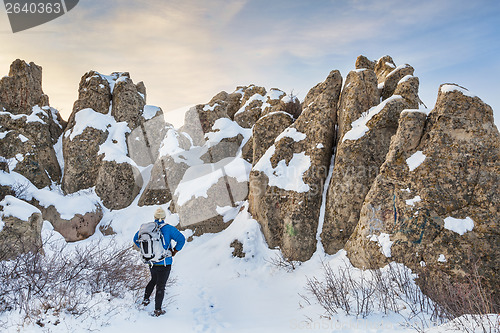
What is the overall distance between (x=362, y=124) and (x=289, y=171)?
12.4 feet

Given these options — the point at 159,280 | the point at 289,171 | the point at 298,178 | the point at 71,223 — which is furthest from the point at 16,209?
the point at 71,223

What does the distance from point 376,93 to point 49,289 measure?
13657 mm

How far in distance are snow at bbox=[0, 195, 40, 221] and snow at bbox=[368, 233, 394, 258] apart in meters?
11.7

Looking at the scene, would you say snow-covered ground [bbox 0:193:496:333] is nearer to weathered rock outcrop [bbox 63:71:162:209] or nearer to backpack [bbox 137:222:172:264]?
backpack [bbox 137:222:172:264]

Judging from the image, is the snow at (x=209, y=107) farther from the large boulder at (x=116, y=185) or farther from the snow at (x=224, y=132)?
the large boulder at (x=116, y=185)

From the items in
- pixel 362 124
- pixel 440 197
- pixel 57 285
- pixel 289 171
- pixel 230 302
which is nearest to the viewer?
pixel 57 285

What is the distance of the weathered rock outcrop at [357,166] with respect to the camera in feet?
37.6

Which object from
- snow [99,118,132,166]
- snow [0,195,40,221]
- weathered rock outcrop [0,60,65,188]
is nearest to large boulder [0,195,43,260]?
snow [0,195,40,221]

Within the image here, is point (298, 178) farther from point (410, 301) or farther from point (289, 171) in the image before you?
point (410, 301)

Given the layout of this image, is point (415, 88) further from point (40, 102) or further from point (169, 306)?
point (40, 102)

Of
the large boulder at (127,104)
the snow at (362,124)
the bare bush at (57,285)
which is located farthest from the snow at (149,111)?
the bare bush at (57,285)

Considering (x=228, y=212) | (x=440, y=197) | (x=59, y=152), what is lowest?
(x=440, y=197)

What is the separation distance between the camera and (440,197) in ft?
29.3

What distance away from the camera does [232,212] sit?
1688cm
